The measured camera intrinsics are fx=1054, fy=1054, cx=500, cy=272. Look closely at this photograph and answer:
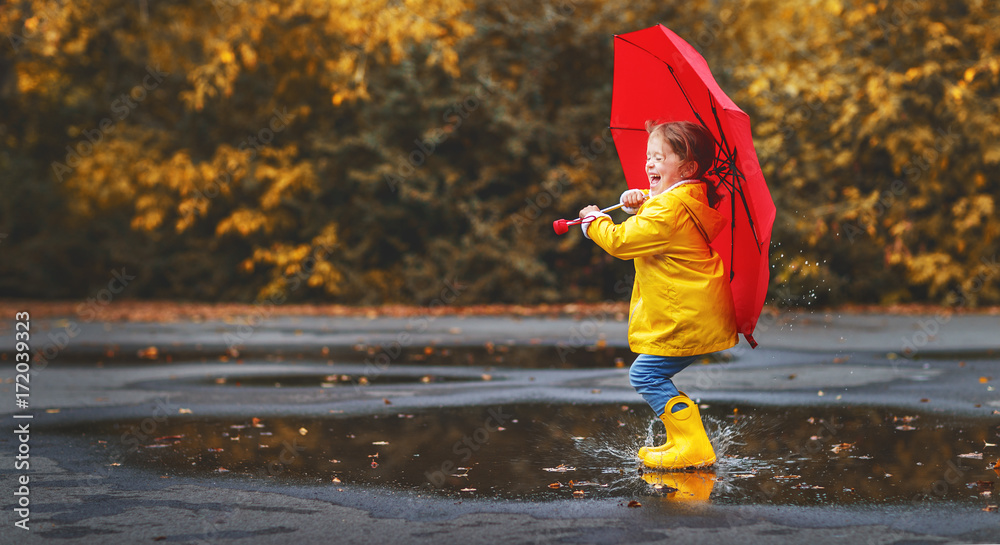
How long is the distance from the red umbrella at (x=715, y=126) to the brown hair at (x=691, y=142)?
0.05 meters

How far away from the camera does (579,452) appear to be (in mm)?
5656

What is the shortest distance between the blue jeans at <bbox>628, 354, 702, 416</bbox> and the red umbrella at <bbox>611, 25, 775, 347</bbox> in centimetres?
37

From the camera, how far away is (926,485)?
15.7 feet

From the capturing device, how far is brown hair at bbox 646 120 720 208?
4.97m

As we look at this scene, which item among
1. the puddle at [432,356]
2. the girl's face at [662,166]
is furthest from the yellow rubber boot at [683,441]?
the puddle at [432,356]

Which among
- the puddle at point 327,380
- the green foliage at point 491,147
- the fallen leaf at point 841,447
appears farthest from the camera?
the green foliage at point 491,147

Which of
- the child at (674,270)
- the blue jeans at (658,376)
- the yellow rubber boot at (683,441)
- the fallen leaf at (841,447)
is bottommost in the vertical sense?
the fallen leaf at (841,447)

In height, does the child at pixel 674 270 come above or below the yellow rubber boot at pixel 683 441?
above

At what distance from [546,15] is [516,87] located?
1.36m

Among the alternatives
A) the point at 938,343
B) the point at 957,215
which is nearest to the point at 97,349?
the point at 938,343

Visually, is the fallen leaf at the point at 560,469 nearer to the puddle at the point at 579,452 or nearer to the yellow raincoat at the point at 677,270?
the puddle at the point at 579,452

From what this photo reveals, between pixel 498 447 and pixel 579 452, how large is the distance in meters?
0.46

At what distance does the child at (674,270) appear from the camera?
4.89 m

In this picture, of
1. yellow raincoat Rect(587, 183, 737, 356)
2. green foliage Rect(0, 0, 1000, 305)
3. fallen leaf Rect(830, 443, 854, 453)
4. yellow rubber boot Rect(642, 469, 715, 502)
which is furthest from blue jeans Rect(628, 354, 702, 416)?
green foliage Rect(0, 0, 1000, 305)
